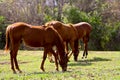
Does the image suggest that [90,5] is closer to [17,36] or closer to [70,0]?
[70,0]

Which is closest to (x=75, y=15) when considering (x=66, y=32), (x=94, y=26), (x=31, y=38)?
(x=94, y=26)

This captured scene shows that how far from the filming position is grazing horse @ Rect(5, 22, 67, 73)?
1156 centimetres

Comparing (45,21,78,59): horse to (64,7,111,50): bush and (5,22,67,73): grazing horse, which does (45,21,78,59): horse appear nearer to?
(5,22,67,73): grazing horse

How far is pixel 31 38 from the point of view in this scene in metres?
11.8

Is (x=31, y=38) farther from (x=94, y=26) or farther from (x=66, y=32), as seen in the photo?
(x=94, y=26)

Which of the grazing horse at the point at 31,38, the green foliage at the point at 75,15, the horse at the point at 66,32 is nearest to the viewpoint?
the grazing horse at the point at 31,38

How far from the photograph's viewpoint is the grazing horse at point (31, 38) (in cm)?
1156

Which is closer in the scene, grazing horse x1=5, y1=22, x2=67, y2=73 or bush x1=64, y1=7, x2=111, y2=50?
grazing horse x1=5, y1=22, x2=67, y2=73

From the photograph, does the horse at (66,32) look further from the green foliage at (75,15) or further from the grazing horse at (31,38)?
the green foliage at (75,15)

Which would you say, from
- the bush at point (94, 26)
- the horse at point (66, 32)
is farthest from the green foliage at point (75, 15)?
the horse at point (66, 32)

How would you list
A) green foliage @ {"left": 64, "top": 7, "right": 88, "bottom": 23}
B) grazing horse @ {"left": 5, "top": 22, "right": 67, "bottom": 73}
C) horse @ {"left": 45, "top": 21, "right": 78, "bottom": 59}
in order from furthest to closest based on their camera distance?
green foliage @ {"left": 64, "top": 7, "right": 88, "bottom": 23} → horse @ {"left": 45, "top": 21, "right": 78, "bottom": 59} → grazing horse @ {"left": 5, "top": 22, "right": 67, "bottom": 73}

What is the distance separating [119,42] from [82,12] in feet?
15.4

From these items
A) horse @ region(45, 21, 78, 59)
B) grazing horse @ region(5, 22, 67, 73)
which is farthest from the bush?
grazing horse @ region(5, 22, 67, 73)

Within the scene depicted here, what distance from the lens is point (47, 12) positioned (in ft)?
108
